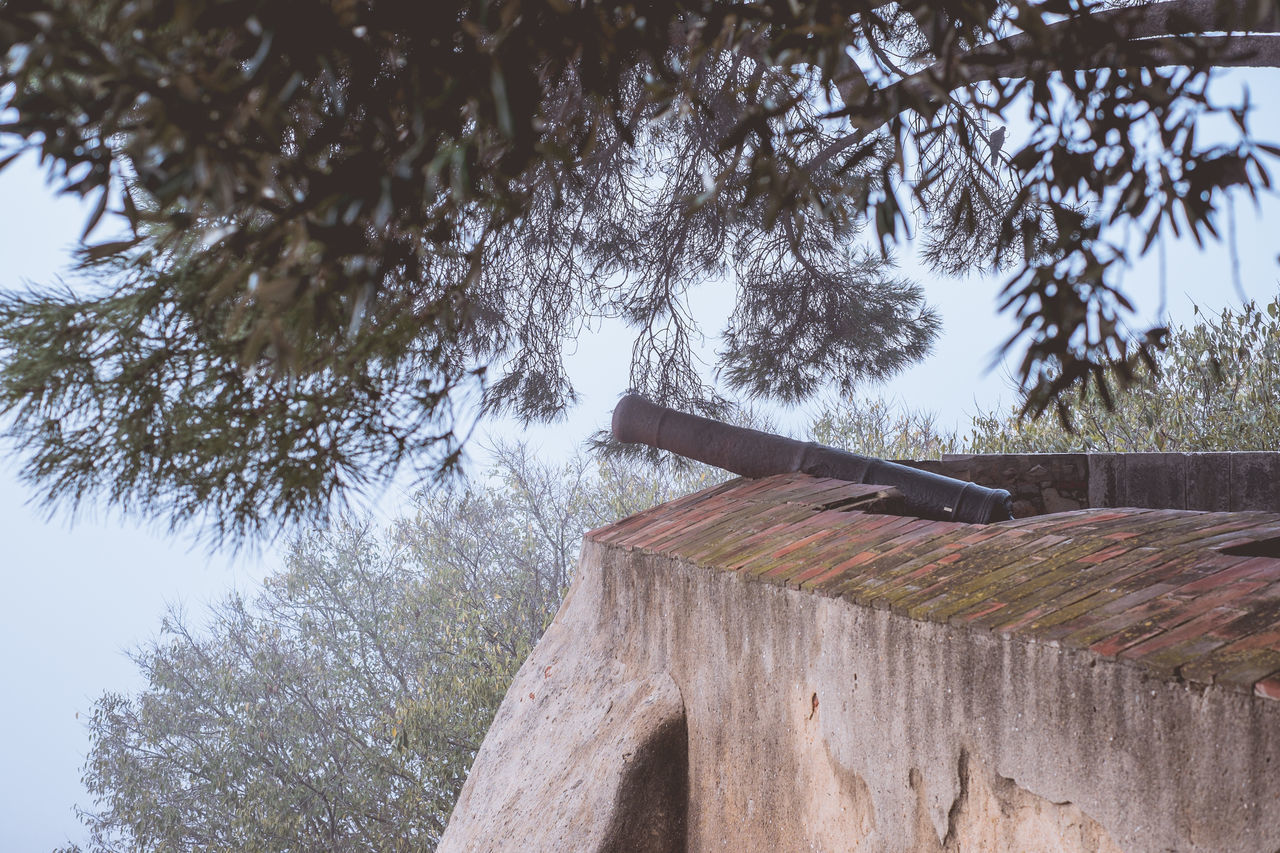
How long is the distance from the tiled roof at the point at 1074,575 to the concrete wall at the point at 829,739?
0.05 meters

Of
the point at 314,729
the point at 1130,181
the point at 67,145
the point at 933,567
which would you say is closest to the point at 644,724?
the point at 933,567

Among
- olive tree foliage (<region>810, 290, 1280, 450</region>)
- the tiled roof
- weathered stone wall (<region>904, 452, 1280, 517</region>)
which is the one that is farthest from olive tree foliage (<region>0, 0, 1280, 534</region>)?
olive tree foliage (<region>810, 290, 1280, 450</region>)

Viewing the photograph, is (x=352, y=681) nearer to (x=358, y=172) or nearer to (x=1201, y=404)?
(x=1201, y=404)

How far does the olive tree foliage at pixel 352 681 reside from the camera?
532 inches

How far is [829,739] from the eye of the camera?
8.50 feet

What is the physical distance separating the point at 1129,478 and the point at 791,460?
1.98 metres

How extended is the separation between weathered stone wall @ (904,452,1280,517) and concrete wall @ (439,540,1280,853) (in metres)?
2.16

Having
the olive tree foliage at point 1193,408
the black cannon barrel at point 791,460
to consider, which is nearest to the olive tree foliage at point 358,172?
the black cannon barrel at point 791,460

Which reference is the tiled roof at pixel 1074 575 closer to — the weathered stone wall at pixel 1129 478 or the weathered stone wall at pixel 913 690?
the weathered stone wall at pixel 913 690

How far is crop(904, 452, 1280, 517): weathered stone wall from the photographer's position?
5.07 meters

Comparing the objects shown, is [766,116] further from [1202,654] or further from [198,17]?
[1202,654]

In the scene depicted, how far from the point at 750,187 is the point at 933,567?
3.75 feet

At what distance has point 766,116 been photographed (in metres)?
1.67

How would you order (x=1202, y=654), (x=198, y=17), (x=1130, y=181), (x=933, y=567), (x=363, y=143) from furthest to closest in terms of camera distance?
(x=933, y=567)
(x=1130, y=181)
(x=1202, y=654)
(x=363, y=143)
(x=198, y=17)
